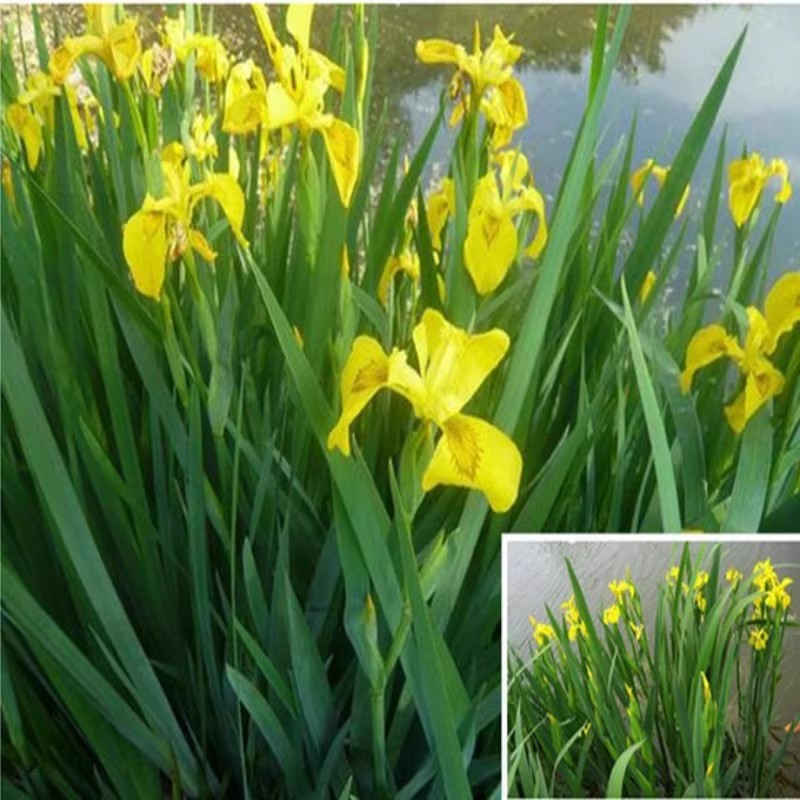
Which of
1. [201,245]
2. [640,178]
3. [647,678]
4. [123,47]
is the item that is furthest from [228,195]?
[647,678]

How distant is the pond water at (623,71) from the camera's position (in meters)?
0.75

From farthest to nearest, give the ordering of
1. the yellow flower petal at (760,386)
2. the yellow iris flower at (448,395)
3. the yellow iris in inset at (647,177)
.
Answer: the yellow iris in inset at (647,177) → the yellow flower petal at (760,386) → the yellow iris flower at (448,395)

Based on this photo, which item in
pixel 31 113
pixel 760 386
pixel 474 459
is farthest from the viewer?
pixel 31 113

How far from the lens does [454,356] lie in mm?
592

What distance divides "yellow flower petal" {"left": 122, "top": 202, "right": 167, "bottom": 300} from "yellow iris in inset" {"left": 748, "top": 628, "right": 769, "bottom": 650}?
0.41 meters

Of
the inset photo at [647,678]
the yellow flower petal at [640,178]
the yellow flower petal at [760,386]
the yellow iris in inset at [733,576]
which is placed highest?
the yellow flower petal at [640,178]

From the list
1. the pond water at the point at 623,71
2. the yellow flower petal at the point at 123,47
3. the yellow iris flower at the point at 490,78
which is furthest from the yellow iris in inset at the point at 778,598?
the yellow flower petal at the point at 123,47

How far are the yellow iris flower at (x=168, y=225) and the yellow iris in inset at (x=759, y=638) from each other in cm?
39

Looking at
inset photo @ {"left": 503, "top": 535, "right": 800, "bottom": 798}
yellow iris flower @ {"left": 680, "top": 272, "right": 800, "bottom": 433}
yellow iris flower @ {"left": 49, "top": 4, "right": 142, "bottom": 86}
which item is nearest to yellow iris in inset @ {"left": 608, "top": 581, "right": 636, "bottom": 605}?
inset photo @ {"left": 503, "top": 535, "right": 800, "bottom": 798}

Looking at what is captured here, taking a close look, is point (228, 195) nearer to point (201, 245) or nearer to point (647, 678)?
point (201, 245)

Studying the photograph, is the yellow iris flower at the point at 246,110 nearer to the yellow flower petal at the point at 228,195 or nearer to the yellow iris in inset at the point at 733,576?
the yellow flower petal at the point at 228,195

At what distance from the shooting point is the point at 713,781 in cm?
73

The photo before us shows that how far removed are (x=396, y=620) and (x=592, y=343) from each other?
0.22 metres

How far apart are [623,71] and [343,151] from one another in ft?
0.74
